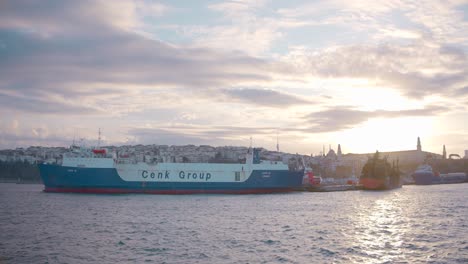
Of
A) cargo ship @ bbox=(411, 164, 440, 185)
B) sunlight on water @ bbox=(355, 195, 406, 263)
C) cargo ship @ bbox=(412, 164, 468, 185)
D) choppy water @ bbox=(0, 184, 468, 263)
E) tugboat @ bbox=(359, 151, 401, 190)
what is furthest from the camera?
cargo ship @ bbox=(412, 164, 468, 185)

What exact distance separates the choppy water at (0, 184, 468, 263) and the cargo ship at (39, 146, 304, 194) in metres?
19.1

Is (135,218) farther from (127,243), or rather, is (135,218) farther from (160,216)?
(127,243)

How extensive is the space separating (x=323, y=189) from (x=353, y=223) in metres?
50.1

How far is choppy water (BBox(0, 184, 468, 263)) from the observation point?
61.4 ft

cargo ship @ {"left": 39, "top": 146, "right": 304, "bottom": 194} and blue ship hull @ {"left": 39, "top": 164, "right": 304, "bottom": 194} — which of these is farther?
cargo ship @ {"left": 39, "top": 146, "right": 304, "bottom": 194}

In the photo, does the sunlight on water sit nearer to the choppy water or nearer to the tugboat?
the choppy water

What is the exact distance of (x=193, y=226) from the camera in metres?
27.7

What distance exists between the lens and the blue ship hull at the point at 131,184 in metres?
55.7

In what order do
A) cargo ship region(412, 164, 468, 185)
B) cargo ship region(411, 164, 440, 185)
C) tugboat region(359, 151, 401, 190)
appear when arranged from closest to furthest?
tugboat region(359, 151, 401, 190) → cargo ship region(411, 164, 440, 185) → cargo ship region(412, 164, 468, 185)

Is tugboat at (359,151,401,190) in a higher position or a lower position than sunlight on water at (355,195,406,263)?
higher

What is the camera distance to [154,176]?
194 ft

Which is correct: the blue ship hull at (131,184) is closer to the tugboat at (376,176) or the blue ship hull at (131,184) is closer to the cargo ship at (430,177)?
the tugboat at (376,176)

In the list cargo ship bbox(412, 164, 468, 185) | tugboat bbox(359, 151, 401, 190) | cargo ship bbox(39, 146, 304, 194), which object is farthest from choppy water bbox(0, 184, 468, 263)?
cargo ship bbox(412, 164, 468, 185)

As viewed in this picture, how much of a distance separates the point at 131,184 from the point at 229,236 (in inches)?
1439
